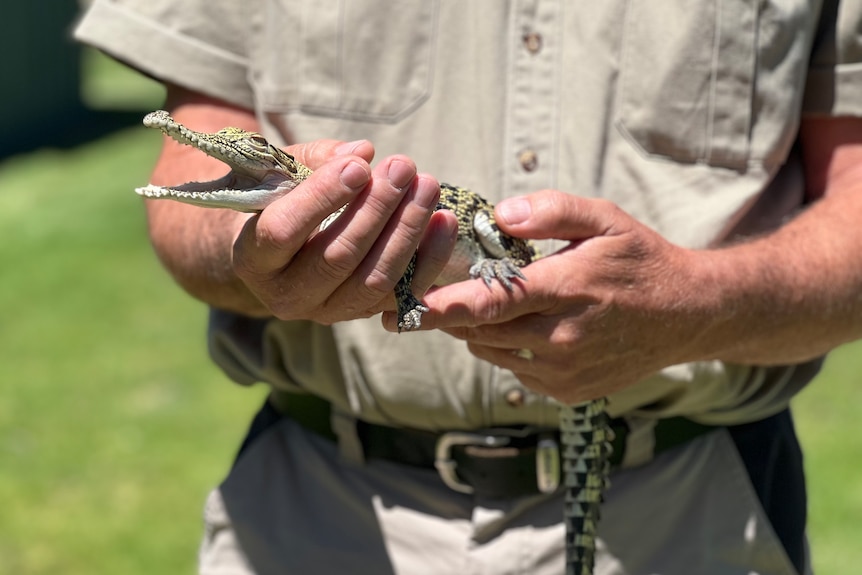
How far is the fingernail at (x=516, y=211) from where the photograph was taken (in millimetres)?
2246

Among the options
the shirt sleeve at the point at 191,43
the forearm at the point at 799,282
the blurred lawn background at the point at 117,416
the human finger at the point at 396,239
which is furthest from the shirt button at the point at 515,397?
the blurred lawn background at the point at 117,416

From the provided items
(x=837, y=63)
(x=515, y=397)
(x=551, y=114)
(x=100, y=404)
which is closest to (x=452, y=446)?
(x=515, y=397)

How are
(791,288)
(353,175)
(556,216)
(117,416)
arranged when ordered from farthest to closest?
(117,416) → (791,288) → (556,216) → (353,175)

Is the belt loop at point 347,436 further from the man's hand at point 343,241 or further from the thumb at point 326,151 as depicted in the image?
the thumb at point 326,151

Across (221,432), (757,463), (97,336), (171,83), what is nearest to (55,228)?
(97,336)

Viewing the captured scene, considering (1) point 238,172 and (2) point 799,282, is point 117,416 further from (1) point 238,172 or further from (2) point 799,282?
(2) point 799,282

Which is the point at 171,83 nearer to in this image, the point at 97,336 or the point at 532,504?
the point at 532,504

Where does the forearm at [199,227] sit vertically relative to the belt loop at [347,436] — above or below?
above

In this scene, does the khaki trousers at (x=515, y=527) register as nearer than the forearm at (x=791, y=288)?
No

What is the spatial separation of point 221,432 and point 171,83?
4356 millimetres

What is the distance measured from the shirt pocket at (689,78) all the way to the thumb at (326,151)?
0.80 meters

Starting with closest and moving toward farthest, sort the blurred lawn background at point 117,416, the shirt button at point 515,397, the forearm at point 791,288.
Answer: the forearm at point 791,288, the shirt button at point 515,397, the blurred lawn background at point 117,416

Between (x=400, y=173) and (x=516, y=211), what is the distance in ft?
1.14

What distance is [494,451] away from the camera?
270 cm
